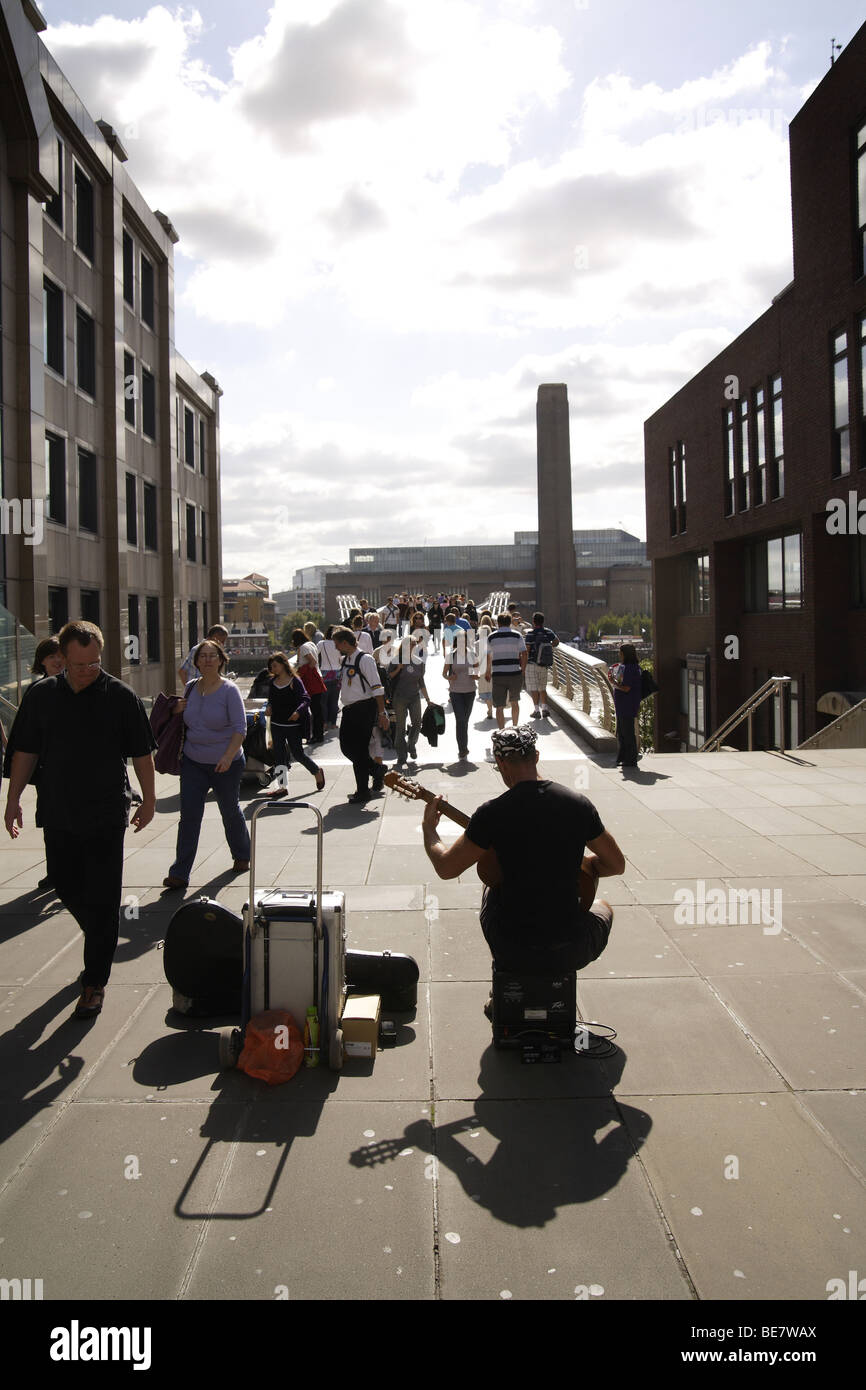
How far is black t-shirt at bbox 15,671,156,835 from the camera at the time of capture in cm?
509

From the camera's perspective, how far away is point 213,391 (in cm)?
3941

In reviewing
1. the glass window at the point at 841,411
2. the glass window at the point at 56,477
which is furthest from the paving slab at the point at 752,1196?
the glass window at the point at 841,411

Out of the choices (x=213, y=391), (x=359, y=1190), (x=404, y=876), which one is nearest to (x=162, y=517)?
(x=213, y=391)

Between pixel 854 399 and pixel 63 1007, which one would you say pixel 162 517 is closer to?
pixel 854 399

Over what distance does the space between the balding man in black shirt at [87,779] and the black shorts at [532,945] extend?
6.26ft

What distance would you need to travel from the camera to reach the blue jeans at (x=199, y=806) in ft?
24.2

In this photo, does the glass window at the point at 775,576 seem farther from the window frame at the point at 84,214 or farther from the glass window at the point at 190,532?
the glass window at the point at 190,532

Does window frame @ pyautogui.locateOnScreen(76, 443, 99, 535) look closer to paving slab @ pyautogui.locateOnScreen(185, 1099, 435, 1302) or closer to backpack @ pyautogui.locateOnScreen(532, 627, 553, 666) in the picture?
backpack @ pyautogui.locateOnScreen(532, 627, 553, 666)

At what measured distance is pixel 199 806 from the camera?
7.44m

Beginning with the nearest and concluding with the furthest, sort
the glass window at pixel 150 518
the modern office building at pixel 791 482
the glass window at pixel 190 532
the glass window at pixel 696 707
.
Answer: the modern office building at pixel 791 482 < the glass window at pixel 150 518 < the glass window at pixel 696 707 < the glass window at pixel 190 532

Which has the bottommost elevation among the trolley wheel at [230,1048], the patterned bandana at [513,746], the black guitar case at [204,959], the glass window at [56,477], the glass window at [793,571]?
the trolley wheel at [230,1048]

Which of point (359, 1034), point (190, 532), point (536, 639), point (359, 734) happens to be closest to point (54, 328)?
point (536, 639)

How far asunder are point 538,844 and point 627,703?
29.4ft
